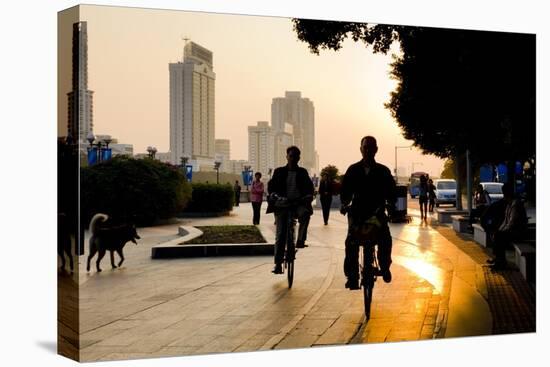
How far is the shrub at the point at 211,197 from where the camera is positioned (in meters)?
8.18

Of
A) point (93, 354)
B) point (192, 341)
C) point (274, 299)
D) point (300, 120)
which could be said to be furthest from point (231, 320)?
point (300, 120)

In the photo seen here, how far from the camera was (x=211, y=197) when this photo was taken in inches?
327

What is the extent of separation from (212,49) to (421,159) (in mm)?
2711

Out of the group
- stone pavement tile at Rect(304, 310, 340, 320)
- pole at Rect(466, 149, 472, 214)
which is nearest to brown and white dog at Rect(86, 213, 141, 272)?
stone pavement tile at Rect(304, 310, 340, 320)

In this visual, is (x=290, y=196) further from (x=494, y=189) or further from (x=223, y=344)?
(x=494, y=189)

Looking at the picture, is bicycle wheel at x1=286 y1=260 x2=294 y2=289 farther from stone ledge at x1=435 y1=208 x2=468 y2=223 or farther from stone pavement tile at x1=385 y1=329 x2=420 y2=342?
stone ledge at x1=435 y1=208 x2=468 y2=223

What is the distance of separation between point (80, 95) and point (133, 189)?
1.31 m

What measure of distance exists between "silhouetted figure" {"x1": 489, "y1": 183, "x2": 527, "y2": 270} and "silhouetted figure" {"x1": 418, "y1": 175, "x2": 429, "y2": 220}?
874 mm

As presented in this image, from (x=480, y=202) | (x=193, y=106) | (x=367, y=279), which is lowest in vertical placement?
(x=367, y=279)

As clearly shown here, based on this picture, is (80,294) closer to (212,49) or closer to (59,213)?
(59,213)

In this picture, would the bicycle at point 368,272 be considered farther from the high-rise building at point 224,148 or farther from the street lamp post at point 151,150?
the street lamp post at point 151,150

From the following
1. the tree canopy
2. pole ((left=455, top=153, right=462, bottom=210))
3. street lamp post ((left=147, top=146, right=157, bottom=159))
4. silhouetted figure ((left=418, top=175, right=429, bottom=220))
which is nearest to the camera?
street lamp post ((left=147, top=146, right=157, bottom=159))

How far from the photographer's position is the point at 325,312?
8.32 metres

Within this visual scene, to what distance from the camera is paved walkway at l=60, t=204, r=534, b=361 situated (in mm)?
7504
